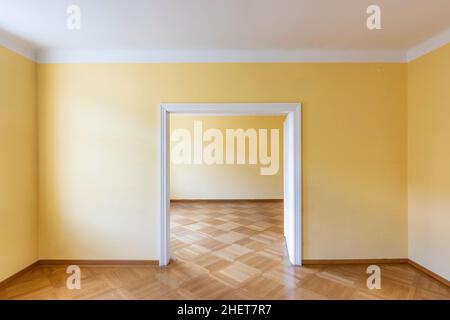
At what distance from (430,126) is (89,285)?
4.37 meters

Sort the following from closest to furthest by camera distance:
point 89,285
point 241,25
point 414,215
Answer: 1. point 241,25
2. point 89,285
3. point 414,215

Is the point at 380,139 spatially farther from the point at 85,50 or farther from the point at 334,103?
the point at 85,50

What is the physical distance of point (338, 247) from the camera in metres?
2.95

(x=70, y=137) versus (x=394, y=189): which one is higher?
(x=70, y=137)

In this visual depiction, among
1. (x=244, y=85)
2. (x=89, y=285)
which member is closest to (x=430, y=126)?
(x=244, y=85)

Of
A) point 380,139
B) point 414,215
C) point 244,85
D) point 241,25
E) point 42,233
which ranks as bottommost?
point 42,233

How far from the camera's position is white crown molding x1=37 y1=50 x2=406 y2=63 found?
289cm

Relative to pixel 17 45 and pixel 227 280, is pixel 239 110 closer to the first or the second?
pixel 227 280

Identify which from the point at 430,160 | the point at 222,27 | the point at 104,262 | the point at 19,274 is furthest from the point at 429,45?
the point at 19,274

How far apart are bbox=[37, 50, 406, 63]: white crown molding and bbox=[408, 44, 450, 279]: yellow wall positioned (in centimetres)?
45

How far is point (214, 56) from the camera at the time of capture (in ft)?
9.57

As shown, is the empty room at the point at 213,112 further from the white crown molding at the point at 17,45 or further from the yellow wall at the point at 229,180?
the yellow wall at the point at 229,180

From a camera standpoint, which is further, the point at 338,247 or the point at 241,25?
the point at 338,247

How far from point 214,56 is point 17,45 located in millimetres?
2344
